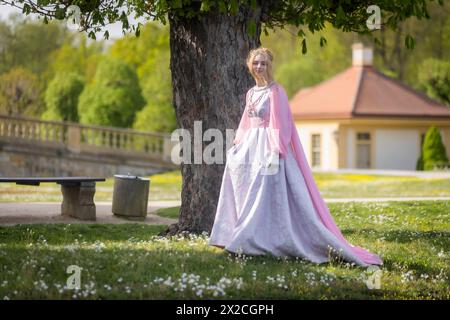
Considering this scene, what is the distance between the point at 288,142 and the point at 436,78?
35.4 meters

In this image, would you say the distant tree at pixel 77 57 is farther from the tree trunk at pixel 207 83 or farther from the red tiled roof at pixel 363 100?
the tree trunk at pixel 207 83

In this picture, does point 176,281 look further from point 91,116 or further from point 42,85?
point 42,85

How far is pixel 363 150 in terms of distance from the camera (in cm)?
3591

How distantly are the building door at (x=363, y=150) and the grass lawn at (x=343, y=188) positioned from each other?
17.3 ft

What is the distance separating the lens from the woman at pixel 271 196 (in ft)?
29.3

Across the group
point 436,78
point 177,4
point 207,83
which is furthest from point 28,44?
point 177,4

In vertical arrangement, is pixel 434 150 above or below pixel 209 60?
below

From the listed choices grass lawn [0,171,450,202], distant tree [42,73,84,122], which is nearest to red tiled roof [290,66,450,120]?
grass lawn [0,171,450,202]

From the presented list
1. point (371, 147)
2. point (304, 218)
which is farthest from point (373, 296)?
point (371, 147)

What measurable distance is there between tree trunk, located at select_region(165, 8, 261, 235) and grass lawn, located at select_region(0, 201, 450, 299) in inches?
24.8

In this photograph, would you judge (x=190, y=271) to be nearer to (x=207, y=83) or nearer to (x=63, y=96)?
(x=207, y=83)

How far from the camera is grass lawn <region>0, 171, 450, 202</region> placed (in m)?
21.8

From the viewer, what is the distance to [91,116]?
40.5 meters

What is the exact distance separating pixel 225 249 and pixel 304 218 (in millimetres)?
907
